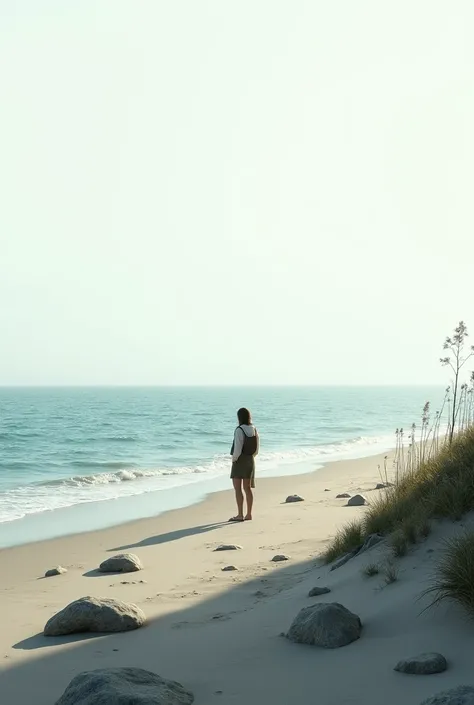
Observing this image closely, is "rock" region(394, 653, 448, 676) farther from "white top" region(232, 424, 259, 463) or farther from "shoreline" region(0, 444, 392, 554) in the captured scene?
"shoreline" region(0, 444, 392, 554)

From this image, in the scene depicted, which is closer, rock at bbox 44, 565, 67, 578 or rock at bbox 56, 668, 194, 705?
rock at bbox 56, 668, 194, 705

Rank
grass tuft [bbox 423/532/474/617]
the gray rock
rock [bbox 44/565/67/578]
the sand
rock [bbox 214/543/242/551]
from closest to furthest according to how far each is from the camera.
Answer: the sand < grass tuft [bbox 423/532/474/617] < the gray rock < rock [bbox 44/565/67/578] < rock [bbox 214/543/242/551]

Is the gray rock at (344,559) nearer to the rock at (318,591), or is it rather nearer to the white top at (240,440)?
the rock at (318,591)

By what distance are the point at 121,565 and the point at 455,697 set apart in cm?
672

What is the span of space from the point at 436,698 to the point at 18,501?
614 inches

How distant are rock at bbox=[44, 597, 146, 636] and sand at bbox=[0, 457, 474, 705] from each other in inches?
5.4

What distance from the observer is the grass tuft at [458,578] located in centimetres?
533

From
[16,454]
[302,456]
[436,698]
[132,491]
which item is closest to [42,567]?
[436,698]

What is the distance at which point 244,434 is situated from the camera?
1353cm

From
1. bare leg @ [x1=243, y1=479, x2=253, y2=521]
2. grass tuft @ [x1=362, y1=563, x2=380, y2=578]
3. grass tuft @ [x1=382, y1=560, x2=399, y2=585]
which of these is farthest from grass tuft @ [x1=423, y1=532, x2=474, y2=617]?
bare leg @ [x1=243, y1=479, x2=253, y2=521]

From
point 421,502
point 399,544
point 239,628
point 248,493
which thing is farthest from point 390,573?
point 248,493

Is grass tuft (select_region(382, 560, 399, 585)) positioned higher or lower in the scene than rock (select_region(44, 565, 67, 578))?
higher

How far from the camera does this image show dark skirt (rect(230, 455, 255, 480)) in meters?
13.6

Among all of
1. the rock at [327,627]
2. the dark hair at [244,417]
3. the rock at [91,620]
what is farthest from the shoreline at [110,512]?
the rock at [327,627]
